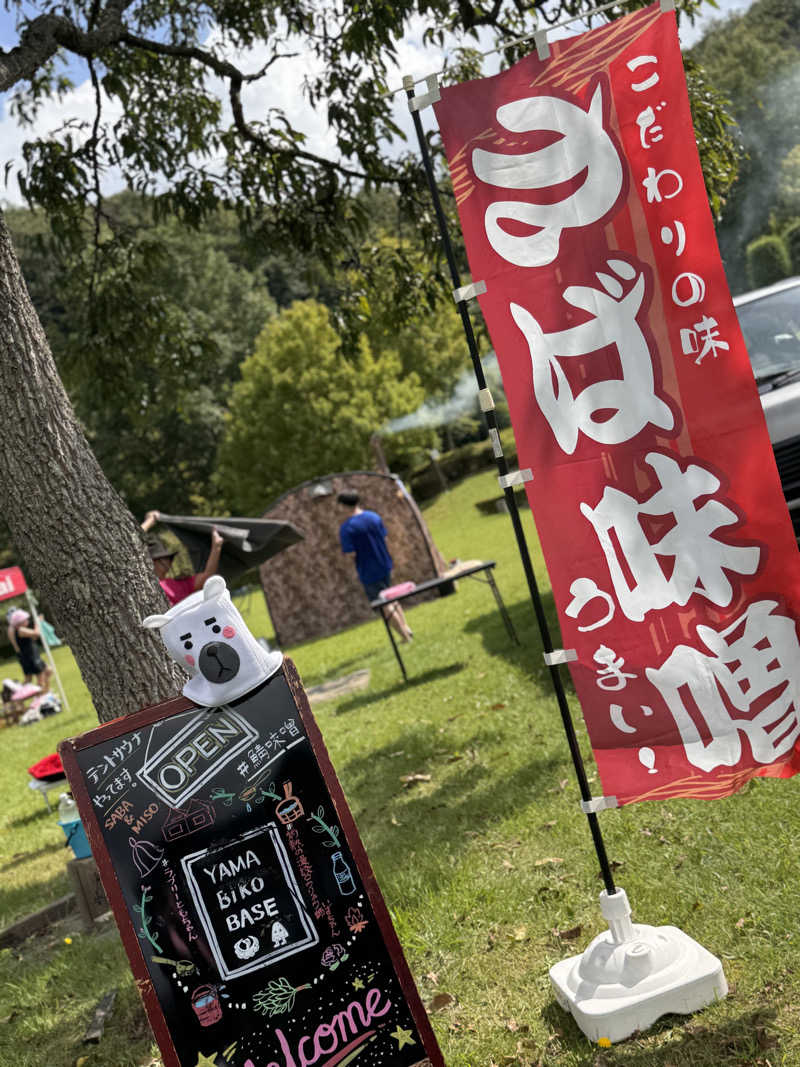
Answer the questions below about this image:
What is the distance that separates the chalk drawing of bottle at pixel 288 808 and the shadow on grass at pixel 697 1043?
3.79 ft

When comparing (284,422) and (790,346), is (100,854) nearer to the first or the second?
(790,346)

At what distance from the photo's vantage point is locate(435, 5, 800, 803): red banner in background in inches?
117

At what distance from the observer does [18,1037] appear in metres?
4.34

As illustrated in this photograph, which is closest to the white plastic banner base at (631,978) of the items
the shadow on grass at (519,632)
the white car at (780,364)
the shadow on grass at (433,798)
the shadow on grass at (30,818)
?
the shadow on grass at (433,798)

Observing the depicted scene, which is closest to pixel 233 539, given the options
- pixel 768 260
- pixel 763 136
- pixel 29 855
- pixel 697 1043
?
pixel 29 855

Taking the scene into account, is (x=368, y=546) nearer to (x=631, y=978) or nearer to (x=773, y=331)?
(x=773, y=331)

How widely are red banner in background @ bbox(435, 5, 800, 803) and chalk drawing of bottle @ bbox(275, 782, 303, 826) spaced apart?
1.01m

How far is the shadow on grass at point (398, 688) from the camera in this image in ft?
29.6

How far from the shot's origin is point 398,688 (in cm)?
920

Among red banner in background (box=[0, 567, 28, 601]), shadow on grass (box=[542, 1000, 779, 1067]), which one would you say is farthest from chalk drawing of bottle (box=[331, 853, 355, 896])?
red banner in background (box=[0, 567, 28, 601])

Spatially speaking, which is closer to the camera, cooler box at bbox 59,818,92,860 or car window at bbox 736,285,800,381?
cooler box at bbox 59,818,92,860

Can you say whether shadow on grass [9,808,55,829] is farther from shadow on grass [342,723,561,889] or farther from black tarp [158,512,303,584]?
shadow on grass [342,723,561,889]

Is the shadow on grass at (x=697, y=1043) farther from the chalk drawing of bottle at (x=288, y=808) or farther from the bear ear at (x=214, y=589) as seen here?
the bear ear at (x=214, y=589)

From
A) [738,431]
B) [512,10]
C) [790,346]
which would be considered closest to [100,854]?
[738,431]
